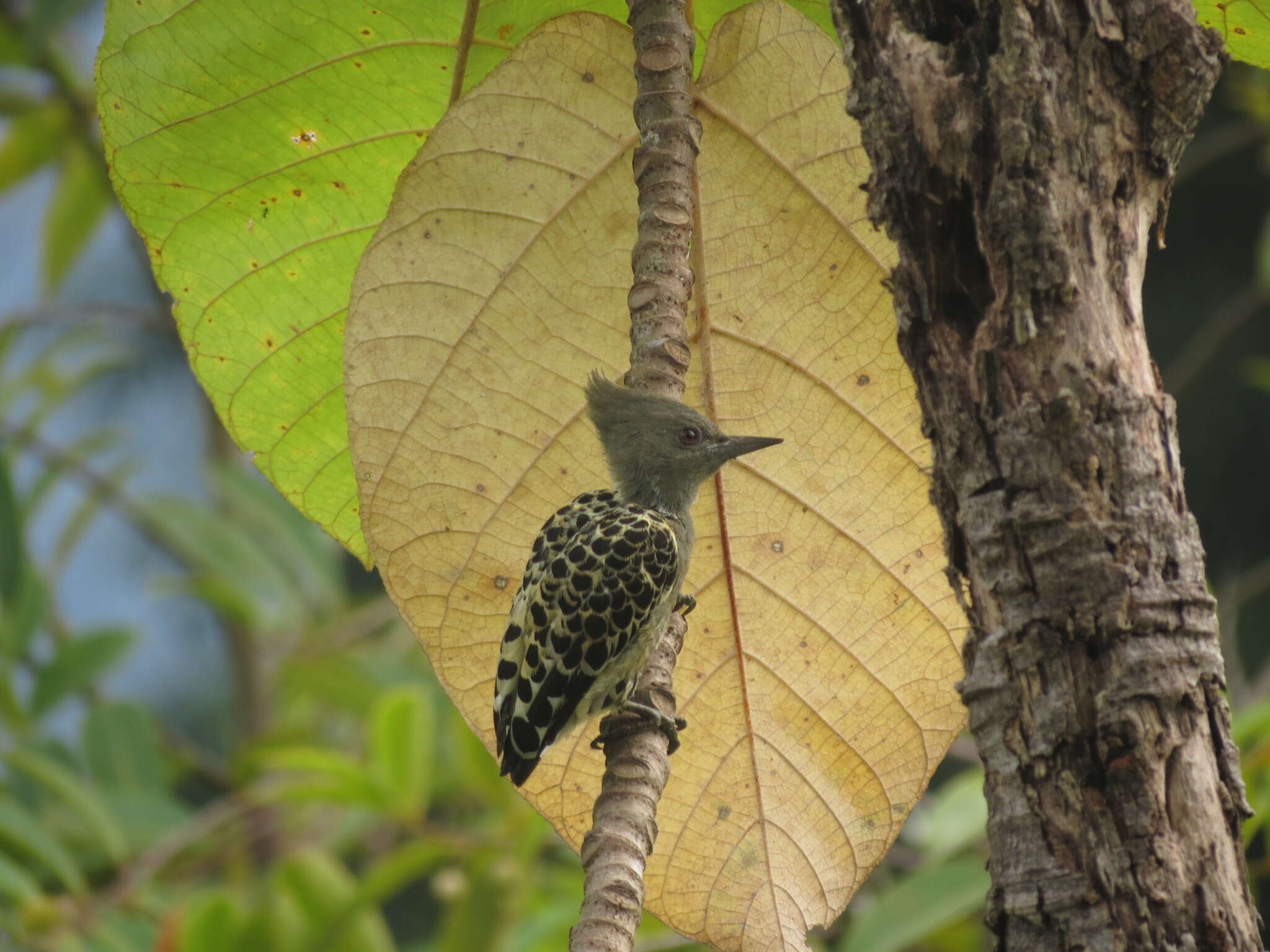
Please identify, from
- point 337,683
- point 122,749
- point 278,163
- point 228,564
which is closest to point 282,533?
point 228,564

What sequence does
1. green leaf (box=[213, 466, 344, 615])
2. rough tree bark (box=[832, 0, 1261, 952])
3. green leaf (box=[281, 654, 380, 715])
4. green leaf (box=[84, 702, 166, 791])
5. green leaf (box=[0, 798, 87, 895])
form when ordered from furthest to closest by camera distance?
1. green leaf (box=[213, 466, 344, 615])
2. green leaf (box=[281, 654, 380, 715])
3. green leaf (box=[84, 702, 166, 791])
4. green leaf (box=[0, 798, 87, 895])
5. rough tree bark (box=[832, 0, 1261, 952])

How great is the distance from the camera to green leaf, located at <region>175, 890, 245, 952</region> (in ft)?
13.2

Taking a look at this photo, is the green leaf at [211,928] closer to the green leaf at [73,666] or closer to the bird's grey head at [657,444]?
the green leaf at [73,666]

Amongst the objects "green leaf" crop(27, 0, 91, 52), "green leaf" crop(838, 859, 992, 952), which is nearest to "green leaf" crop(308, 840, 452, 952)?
"green leaf" crop(838, 859, 992, 952)

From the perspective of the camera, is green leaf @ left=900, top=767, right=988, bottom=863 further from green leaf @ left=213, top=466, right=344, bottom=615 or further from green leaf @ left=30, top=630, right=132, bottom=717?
green leaf @ left=213, top=466, right=344, bottom=615

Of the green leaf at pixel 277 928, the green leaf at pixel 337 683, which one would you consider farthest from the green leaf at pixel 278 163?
the green leaf at pixel 337 683

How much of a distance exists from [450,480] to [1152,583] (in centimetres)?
130

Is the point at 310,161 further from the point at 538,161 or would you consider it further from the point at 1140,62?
the point at 1140,62

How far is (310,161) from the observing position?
240 centimetres

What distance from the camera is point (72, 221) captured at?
6.14 metres

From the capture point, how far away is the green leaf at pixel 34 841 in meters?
3.92

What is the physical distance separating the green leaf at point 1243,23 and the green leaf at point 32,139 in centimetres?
531

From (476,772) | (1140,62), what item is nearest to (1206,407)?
(476,772)

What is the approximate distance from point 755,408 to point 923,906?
1.70m
